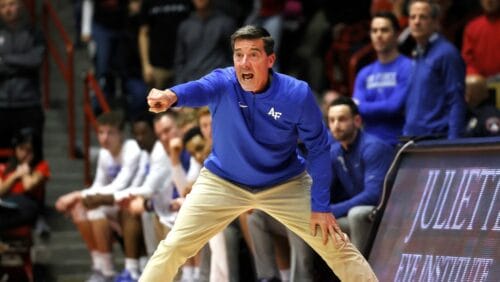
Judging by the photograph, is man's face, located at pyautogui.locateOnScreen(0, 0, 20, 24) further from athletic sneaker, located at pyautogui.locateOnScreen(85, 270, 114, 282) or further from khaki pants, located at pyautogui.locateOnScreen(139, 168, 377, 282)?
khaki pants, located at pyautogui.locateOnScreen(139, 168, 377, 282)

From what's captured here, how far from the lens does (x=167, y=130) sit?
11.1 metres

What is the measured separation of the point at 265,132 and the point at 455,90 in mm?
2584

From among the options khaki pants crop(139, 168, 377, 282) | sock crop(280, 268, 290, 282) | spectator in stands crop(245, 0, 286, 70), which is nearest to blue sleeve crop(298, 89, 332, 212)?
khaki pants crop(139, 168, 377, 282)

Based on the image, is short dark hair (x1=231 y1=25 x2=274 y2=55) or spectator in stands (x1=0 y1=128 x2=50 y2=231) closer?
short dark hair (x1=231 y1=25 x2=274 y2=55)

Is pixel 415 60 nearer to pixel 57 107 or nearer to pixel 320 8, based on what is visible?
pixel 320 8

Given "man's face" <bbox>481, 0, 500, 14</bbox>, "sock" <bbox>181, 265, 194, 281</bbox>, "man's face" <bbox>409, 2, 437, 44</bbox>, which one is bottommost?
"sock" <bbox>181, 265, 194, 281</bbox>

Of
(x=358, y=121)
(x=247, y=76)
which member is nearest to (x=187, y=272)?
(x=358, y=121)

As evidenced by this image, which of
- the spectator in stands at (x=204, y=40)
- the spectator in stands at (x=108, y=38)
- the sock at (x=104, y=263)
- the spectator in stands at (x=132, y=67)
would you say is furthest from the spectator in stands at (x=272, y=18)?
the sock at (x=104, y=263)

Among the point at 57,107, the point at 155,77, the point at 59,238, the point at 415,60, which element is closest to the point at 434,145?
the point at 415,60

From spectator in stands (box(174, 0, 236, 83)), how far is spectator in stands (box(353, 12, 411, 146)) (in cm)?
289

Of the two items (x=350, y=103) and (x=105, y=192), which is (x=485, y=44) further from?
(x=105, y=192)

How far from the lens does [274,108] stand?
23.9 feet

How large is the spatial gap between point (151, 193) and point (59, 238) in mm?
2039

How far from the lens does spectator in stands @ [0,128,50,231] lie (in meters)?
11.2
